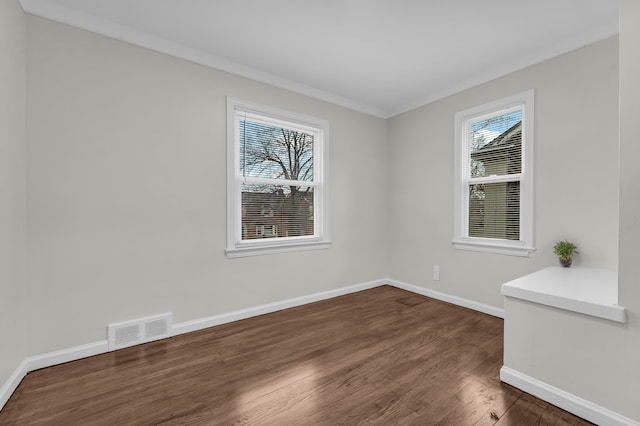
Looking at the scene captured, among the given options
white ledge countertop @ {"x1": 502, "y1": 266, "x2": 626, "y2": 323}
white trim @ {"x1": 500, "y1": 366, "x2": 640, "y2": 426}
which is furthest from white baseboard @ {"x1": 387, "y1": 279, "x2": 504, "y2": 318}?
white trim @ {"x1": 500, "y1": 366, "x2": 640, "y2": 426}

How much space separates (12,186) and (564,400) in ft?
11.2

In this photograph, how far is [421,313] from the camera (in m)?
2.96

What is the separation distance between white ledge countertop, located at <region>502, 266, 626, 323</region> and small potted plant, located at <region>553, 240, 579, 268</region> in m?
0.14

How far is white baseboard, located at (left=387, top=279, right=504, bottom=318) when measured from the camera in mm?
2890

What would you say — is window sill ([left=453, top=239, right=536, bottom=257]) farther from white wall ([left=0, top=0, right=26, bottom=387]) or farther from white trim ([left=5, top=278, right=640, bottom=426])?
white wall ([left=0, top=0, right=26, bottom=387])

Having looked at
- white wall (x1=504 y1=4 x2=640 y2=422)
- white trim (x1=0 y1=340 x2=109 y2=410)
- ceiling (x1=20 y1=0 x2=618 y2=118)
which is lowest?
white trim (x1=0 y1=340 x2=109 y2=410)

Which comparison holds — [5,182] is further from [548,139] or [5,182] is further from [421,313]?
[548,139]

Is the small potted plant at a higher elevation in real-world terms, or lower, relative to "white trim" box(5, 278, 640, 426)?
higher

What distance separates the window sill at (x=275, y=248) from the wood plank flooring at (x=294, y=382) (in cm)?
69

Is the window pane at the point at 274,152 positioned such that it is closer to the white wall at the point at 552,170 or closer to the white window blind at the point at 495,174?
the white wall at the point at 552,170

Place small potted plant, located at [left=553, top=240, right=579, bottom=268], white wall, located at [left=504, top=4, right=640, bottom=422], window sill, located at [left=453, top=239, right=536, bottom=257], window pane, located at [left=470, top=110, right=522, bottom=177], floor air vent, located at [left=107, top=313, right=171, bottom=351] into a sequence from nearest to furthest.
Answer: white wall, located at [left=504, top=4, right=640, bottom=422]
floor air vent, located at [left=107, top=313, right=171, bottom=351]
small potted plant, located at [left=553, top=240, right=579, bottom=268]
window sill, located at [left=453, top=239, right=536, bottom=257]
window pane, located at [left=470, top=110, right=522, bottom=177]

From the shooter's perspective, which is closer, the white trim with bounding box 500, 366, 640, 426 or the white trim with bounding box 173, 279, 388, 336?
the white trim with bounding box 500, 366, 640, 426

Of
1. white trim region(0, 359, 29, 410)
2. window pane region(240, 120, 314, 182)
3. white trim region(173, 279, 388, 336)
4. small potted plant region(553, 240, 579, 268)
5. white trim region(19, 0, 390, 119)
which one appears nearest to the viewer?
white trim region(0, 359, 29, 410)

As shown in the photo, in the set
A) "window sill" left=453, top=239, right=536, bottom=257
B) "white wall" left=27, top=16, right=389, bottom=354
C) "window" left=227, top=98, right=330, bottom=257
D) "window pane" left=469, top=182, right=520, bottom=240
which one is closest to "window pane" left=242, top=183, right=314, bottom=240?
"window" left=227, top=98, right=330, bottom=257
